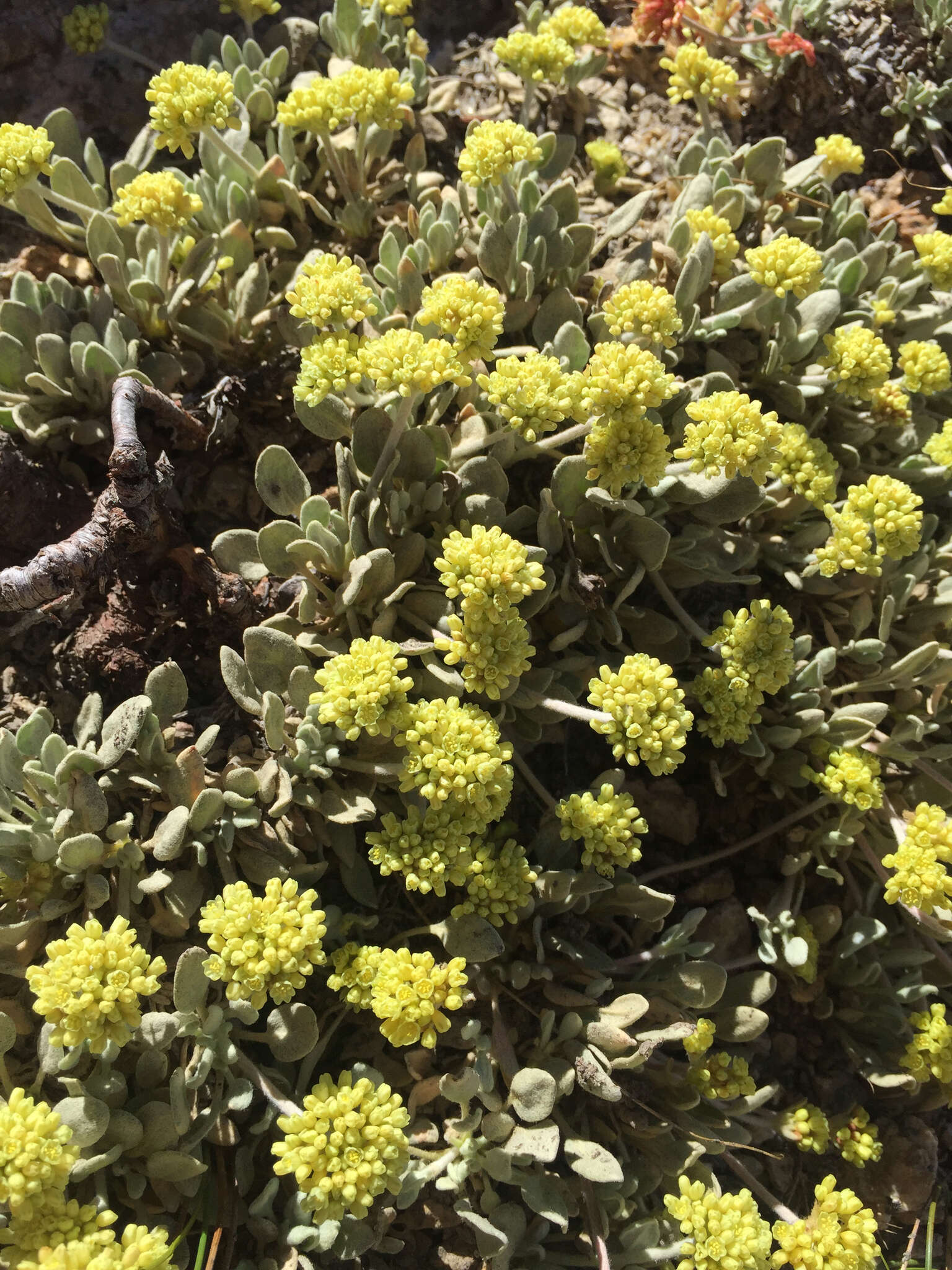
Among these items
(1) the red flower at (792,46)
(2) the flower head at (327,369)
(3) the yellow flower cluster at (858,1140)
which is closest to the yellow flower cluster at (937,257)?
(1) the red flower at (792,46)

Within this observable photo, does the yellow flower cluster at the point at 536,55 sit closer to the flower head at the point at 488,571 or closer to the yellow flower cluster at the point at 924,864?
the flower head at the point at 488,571

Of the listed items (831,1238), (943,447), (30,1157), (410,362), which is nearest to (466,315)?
(410,362)

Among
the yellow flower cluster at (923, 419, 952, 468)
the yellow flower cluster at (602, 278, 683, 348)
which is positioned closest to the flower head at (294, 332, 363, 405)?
the yellow flower cluster at (602, 278, 683, 348)

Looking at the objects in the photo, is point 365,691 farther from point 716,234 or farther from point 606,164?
point 606,164

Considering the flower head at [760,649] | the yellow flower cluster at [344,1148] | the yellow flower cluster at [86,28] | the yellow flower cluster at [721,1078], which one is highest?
the yellow flower cluster at [86,28]

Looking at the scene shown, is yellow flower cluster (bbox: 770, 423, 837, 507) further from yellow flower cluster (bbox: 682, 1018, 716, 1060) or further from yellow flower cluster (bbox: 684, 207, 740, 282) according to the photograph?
yellow flower cluster (bbox: 682, 1018, 716, 1060)

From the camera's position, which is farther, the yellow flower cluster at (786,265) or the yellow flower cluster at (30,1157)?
the yellow flower cluster at (786,265)
